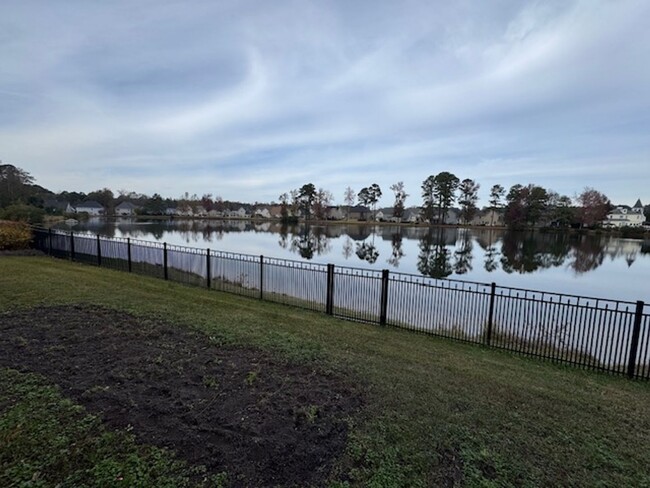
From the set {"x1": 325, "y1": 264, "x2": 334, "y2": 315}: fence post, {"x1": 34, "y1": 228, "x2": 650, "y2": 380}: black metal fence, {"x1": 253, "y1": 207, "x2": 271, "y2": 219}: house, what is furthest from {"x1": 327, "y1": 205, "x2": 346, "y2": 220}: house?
{"x1": 325, "y1": 264, "x2": 334, "y2": 315}: fence post

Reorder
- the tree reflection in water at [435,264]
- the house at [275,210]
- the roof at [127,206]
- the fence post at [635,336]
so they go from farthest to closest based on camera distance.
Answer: the house at [275,210], the roof at [127,206], the tree reflection in water at [435,264], the fence post at [635,336]

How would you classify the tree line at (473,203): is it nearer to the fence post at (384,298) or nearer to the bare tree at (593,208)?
the bare tree at (593,208)

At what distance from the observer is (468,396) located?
3850mm

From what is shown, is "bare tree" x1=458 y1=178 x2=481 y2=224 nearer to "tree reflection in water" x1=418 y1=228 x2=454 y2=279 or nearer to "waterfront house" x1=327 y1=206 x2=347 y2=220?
"waterfront house" x1=327 y1=206 x2=347 y2=220

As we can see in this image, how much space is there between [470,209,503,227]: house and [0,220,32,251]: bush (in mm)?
85032

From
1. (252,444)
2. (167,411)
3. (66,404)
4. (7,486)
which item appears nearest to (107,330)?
(66,404)

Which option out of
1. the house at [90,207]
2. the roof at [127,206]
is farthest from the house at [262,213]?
the house at [90,207]

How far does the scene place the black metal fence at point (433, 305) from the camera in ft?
19.5

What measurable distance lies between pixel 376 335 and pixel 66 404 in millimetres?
4698

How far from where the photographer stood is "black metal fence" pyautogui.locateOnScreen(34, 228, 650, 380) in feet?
19.5

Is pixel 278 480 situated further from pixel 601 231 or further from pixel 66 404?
pixel 601 231

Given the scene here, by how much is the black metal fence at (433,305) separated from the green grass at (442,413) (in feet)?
2.88

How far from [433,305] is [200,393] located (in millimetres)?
6523

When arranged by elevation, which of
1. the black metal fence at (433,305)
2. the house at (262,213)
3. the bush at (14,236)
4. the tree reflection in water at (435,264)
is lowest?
the tree reflection in water at (435,264)
